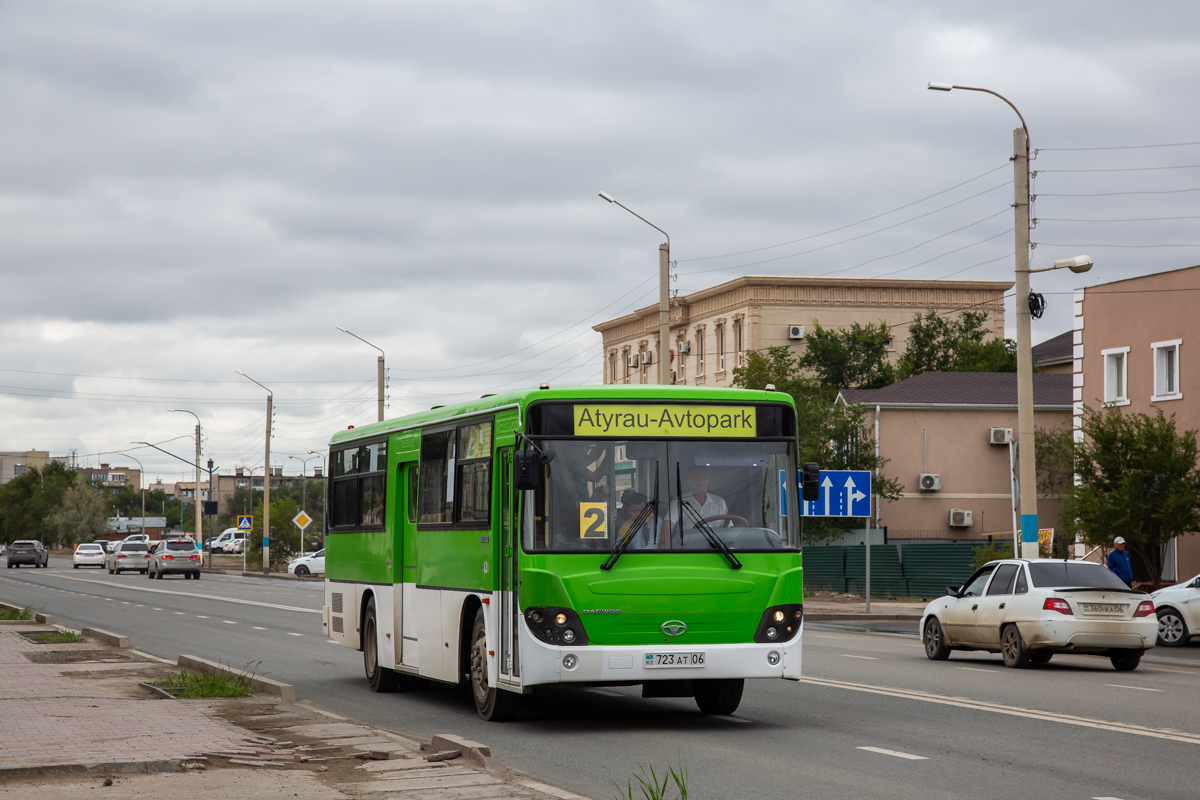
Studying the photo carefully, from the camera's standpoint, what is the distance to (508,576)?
12492mm

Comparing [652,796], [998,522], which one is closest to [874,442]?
[998,522]

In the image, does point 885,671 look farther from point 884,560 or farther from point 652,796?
point 884,560

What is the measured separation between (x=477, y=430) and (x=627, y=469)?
6.19ft

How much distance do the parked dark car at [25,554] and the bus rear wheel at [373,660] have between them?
6806 cm

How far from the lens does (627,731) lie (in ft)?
40.8

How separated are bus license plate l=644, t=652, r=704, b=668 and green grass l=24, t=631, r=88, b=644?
44.6 ft

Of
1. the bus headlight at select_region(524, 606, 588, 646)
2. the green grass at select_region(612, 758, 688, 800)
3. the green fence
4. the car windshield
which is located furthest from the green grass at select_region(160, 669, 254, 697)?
the green fence

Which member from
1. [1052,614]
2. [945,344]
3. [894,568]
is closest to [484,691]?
[1052,614]

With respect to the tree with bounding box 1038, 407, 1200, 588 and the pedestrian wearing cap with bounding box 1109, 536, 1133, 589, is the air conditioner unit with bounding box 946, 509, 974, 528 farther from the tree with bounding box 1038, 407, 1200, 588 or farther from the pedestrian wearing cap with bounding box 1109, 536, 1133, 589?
the pedestrian wearing cap with bounding box 1109, 536, 1133, 589

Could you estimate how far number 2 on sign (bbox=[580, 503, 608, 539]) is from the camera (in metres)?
12.2

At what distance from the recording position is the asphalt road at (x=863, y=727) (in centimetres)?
966

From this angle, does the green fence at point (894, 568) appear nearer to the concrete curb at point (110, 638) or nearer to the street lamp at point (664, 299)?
the street lamp at point (664, 299)

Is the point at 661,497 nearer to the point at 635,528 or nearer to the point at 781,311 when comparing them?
the point at 635,528

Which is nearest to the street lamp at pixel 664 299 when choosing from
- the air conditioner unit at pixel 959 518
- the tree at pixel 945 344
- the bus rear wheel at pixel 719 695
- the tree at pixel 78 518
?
the bus rear wheel at pixel 719 695
